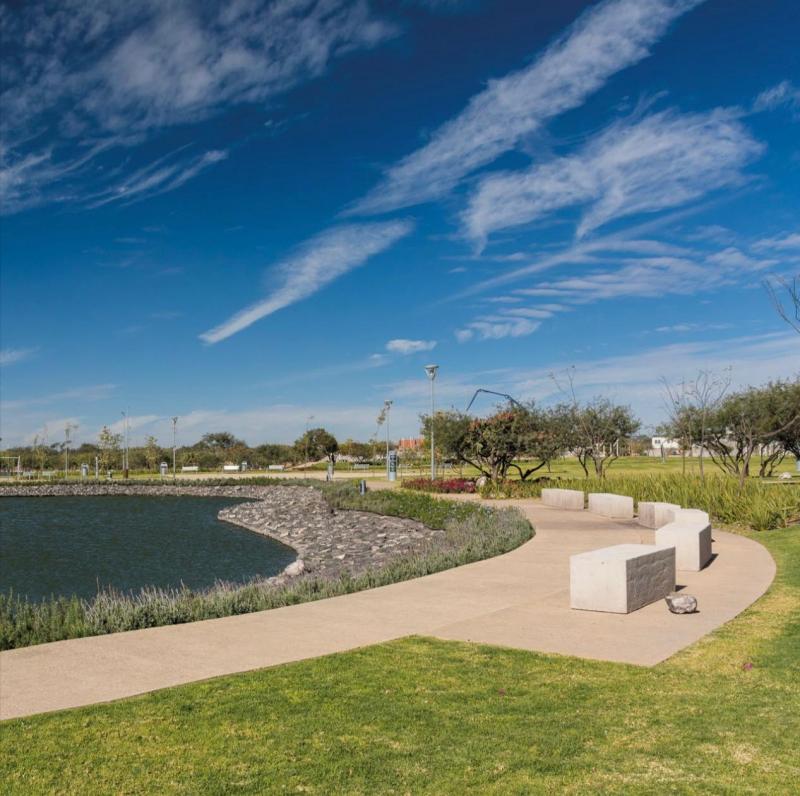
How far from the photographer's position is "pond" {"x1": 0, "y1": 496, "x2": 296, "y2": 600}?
49.4 feet

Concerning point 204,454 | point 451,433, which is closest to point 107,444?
point 204,454

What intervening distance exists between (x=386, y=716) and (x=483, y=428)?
2561 cm

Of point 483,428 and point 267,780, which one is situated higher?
point 483,428

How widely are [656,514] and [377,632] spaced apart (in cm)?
1030

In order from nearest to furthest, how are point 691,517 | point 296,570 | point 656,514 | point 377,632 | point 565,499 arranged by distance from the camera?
point 377,632, point 691,517, point 296,570, point 656,514, point 565,499

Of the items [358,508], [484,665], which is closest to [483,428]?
[358,508]

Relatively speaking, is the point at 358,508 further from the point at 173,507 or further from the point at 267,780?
the point at 267,780

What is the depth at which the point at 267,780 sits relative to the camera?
3.96 m

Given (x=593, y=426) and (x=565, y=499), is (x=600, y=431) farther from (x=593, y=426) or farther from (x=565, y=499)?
(x=565, y=499)

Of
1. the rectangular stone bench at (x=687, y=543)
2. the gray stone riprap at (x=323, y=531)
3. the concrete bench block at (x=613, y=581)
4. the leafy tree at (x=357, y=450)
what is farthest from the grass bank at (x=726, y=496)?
the leafy tree at (x=357, y=450)

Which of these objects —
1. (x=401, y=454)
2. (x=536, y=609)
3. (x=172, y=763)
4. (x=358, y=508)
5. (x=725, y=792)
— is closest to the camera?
(x=725, y=792)

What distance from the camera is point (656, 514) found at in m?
15.7

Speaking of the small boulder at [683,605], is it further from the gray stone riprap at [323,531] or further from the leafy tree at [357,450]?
the leafy tree at [357,450]

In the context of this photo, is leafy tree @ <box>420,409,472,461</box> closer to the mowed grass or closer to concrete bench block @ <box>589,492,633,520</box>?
concrete bench block @ <box>589,492,633,520</box>
